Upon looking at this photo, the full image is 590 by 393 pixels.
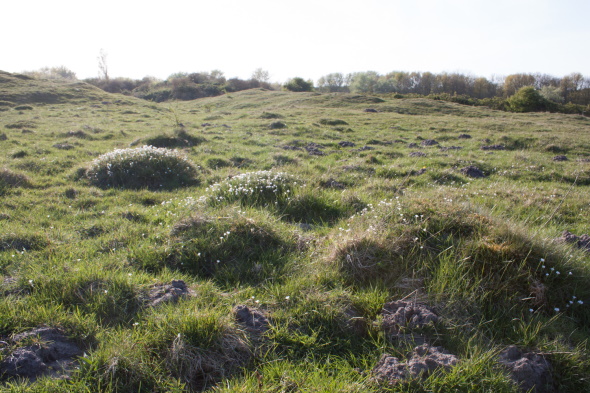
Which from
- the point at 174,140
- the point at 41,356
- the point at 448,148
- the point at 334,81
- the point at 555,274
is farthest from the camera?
the point at 334,81

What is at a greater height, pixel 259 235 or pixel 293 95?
pixel 293 95

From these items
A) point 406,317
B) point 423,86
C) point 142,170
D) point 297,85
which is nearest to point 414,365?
point 406,317

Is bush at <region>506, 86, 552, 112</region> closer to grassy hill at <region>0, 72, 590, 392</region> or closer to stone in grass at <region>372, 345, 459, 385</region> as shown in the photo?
grassy hill at <region>0, 72, 590, 392</region>

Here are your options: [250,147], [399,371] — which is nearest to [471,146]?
[250,147]

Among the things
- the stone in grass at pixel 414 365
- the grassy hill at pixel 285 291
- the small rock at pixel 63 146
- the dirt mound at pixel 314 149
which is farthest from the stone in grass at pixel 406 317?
the small rock at pixel 63 146

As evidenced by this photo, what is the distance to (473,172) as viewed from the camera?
9883 mm

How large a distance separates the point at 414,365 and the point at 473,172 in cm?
885

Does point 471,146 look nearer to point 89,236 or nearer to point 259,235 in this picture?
point 259,235

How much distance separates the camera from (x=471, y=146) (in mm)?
14906

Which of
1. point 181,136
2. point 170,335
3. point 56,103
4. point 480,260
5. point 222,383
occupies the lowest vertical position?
point 222,383

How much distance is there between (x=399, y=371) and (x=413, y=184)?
6.55 metres

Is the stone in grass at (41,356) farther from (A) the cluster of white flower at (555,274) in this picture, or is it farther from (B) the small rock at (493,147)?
(B) the small rock at (493,147)

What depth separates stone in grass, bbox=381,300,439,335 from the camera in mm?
2887

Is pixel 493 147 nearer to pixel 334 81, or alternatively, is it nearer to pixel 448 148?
pixel 448 148
